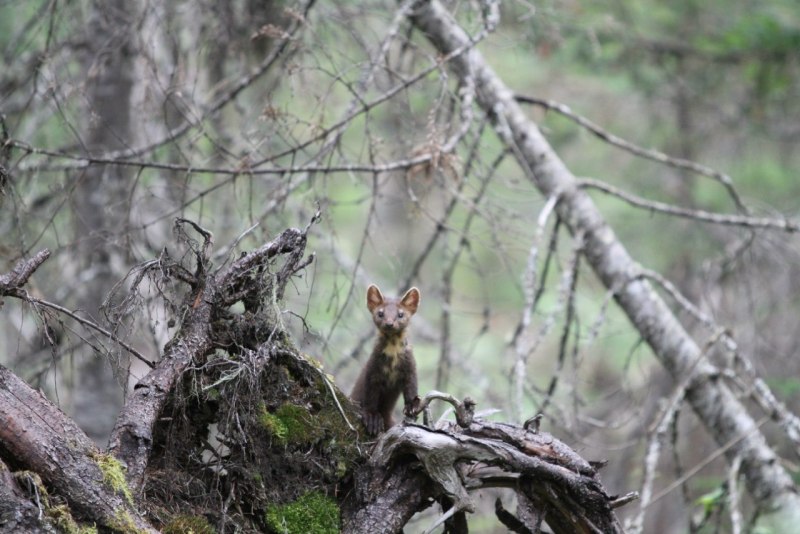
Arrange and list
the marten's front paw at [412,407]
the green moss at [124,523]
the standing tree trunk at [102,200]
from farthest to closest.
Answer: the standing tree trunk at [102,200] < the marten's front paw at [412,407] < the green moss at [124,523]

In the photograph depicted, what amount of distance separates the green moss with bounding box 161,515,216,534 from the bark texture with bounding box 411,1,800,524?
3.55m

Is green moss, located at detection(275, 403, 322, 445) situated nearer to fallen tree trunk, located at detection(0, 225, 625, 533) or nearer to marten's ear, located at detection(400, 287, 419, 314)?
fallen tree trunk, located at detection(0, 225, 625, 533)

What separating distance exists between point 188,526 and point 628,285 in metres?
3.98

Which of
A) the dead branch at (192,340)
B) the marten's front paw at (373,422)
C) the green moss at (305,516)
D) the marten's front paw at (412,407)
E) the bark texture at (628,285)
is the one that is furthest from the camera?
the bark texture at (628,285)

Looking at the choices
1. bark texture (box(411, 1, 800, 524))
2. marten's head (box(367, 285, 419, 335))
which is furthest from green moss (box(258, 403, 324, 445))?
bark texture (box(411, 1, 800, 524))

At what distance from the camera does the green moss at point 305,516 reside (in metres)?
3.82

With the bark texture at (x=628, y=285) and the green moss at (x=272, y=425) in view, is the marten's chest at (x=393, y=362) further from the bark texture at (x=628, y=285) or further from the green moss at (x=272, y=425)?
the bark texture at (x=628, y=285)

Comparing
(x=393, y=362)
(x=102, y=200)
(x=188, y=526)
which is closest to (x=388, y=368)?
(x=393, y=362)

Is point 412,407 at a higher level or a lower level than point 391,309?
lower

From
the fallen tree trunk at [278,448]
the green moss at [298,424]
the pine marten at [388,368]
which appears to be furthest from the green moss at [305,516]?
the pine marten at [388,368]

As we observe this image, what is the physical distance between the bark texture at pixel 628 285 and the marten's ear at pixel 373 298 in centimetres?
156

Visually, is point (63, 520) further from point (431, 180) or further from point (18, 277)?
point (431, 180)

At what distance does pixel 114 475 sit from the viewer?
3320 millimetres

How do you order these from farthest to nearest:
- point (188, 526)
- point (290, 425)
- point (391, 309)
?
point (391, 309) < point (290, 425) < point (188, 526)
